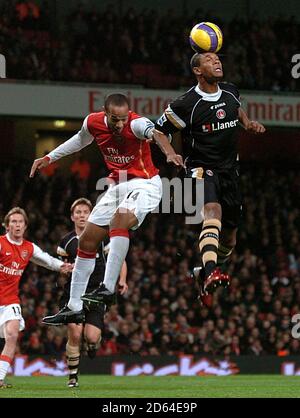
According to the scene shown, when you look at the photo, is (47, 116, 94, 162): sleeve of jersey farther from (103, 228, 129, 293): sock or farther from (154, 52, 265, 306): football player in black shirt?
(103, 228, 129, 293): sock

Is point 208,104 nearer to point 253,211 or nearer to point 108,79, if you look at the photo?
point 108,79

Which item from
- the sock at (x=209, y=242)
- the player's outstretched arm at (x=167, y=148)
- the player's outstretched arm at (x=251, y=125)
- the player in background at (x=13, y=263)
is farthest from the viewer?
the player in background at (x=13, y=263)

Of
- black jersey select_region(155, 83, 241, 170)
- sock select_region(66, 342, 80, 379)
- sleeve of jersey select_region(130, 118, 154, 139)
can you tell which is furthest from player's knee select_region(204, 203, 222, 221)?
sock select_region(66, 342, 80, 379)

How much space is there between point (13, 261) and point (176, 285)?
10.1 m

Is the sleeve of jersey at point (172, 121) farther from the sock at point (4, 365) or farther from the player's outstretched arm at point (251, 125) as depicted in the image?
the sock at point (4, 365)

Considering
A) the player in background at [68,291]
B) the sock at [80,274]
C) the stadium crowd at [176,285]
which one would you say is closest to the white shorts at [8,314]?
the player in background at [68,291]

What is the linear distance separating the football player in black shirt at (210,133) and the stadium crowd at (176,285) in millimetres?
8696

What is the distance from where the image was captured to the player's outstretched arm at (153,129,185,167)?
890cm

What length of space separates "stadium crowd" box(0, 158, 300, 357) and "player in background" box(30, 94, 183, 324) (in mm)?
8427

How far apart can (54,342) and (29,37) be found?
7995 mm

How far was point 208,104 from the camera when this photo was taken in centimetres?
993

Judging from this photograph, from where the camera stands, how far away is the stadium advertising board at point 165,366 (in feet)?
61.7

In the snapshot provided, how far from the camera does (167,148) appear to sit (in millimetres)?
9203

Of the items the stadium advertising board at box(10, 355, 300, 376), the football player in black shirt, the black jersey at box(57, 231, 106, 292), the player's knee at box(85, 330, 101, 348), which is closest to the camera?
the football player in black shirt
